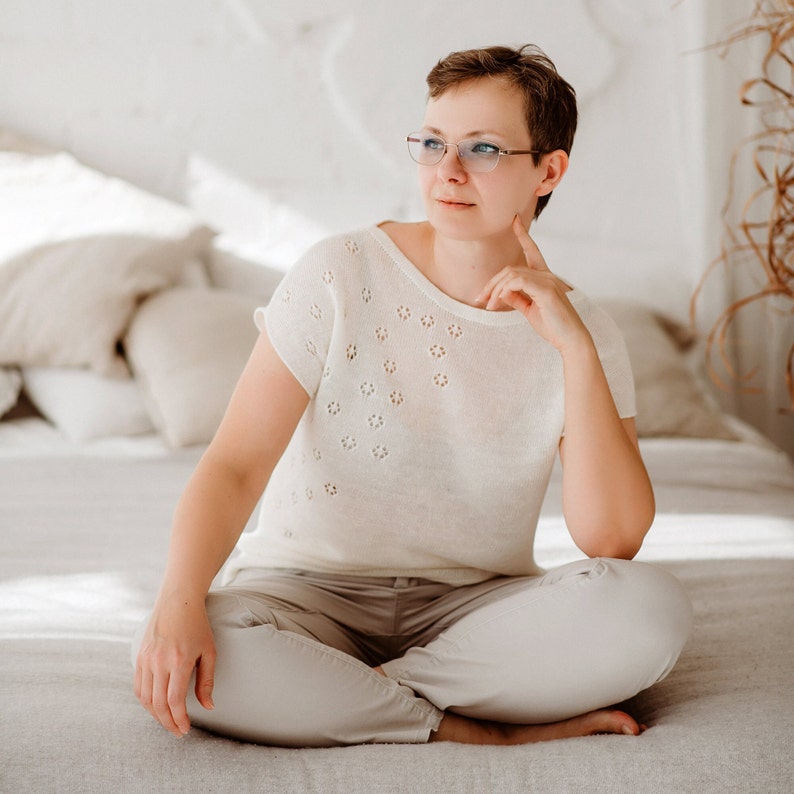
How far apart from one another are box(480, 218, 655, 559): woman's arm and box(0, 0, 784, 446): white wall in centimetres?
174

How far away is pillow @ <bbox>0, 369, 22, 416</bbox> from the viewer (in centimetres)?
241

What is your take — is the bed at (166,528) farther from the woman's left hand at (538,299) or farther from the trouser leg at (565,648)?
the woman's left hand at (538,299)

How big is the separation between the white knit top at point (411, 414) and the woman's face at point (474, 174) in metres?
0.12

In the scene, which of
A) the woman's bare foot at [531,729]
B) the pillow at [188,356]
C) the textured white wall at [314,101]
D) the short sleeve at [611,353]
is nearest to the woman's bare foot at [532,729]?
the woman's bare foot at [531,729]

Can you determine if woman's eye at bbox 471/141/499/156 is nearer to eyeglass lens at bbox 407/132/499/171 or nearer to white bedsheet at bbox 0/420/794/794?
eyeglass lens at bbox 407/132/499/171

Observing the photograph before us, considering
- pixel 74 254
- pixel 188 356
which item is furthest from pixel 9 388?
pixel 188 356

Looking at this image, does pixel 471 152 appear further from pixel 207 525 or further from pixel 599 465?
pixel 207 525

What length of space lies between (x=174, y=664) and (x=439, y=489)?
481mm

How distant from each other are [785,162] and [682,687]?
6.66 ft

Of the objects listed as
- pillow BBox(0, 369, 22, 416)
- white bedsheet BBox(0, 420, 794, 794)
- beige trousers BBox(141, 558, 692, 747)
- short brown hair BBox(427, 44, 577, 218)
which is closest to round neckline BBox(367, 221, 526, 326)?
short brown hair BBox(427, 44, 577, 218)

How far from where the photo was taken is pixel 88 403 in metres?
2.38

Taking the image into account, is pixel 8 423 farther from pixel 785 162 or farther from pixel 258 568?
pixel 785 162

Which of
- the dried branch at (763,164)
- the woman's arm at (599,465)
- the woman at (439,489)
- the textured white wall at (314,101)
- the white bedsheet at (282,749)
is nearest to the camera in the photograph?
the white bedsheet at (282,749)

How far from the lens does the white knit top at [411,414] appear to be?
140 cm
